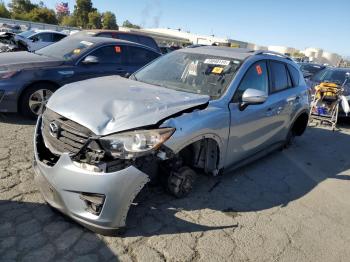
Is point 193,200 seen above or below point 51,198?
below

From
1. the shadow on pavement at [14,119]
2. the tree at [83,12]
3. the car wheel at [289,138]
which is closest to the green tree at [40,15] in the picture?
the tree at [83,12]

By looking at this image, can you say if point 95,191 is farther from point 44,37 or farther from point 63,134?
point 44,37

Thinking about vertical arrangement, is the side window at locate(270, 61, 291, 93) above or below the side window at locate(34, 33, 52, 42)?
above

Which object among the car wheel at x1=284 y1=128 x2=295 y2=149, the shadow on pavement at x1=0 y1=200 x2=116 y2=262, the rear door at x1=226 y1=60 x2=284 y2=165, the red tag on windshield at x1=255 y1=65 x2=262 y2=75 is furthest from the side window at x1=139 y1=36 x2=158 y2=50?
the shadow on pavement at x1=0 y1=200 x2=116 y2=262

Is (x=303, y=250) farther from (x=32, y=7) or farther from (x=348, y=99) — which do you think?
(x=32, y=7)

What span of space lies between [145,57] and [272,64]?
384cm

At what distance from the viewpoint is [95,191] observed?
2.88 meters

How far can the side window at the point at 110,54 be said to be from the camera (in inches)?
287

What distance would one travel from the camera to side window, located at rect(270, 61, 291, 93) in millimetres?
5238

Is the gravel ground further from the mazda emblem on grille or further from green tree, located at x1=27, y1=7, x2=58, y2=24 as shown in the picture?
green tree, located at x1=27, y1=7, x2=58, y2=24

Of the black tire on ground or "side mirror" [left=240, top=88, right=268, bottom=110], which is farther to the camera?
"side mirror" [left=240, top=88, right=268, bottom=110]

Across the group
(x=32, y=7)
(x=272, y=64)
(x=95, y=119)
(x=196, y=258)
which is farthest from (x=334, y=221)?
(x=32, y=7)

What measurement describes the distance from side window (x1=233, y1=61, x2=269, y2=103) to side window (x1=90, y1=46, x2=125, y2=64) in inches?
147

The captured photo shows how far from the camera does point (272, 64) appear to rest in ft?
17.3
